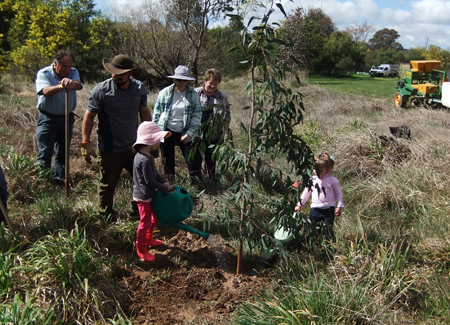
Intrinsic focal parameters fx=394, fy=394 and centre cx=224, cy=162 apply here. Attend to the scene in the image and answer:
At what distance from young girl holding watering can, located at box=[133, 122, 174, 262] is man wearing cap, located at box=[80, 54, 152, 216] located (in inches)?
22.1

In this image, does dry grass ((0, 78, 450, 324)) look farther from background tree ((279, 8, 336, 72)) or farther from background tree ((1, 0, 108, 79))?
background tree ((1, 0, 108, 79))

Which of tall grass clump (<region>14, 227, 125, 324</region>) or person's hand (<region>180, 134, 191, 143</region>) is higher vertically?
person's hand (<region>180, 134, 191, 143</region>)

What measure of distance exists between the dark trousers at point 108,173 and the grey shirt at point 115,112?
0.06 metres

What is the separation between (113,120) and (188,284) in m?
1.78

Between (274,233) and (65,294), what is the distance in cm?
189

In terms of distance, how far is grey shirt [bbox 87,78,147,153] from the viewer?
385 cm

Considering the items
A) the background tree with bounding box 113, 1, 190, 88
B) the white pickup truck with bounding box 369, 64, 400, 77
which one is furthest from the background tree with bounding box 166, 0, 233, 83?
the white pickup truck with bounding box 369, 64, 400, 77

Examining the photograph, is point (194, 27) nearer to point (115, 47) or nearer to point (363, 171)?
point (115, 47)

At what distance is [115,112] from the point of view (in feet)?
13.0

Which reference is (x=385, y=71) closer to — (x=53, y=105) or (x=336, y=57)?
(x=336, y=57)

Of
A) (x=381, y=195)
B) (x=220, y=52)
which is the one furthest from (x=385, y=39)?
(x=381, y=195)

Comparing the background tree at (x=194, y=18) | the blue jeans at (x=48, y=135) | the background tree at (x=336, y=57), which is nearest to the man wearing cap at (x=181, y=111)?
the blue jeans at (x=48, y=135)

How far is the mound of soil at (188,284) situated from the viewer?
306 centimetres

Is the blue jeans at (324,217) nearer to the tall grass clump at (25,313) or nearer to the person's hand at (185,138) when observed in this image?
the person's hand at (185,138)
